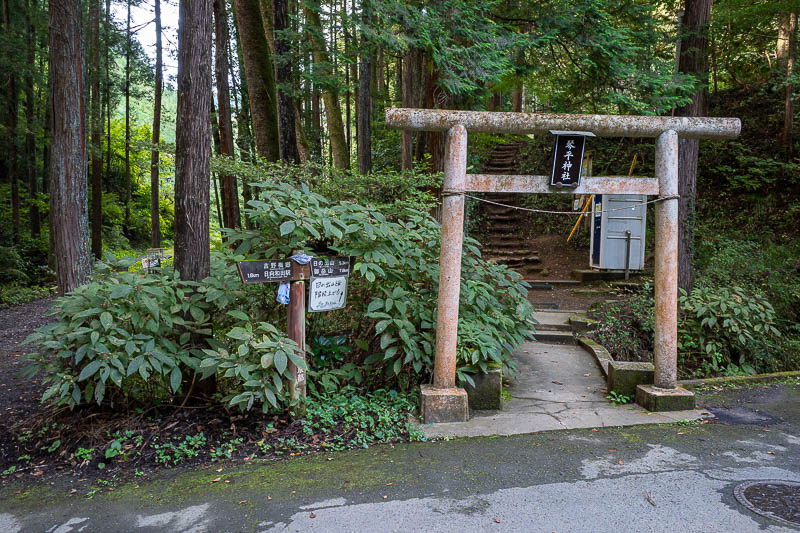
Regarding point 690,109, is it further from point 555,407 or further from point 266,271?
point 266,271

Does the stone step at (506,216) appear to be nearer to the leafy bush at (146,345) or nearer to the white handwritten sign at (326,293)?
the white handwritten sign at (326,293)

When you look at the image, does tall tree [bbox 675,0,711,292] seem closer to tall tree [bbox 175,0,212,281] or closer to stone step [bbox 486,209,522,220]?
stone step [bbox 486,209,522,220]

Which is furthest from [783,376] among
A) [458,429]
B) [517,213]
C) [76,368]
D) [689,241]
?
[517,213]

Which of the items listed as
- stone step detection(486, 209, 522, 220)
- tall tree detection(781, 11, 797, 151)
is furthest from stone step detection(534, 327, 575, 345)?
tall tree detection(781, 11, 797, 151)

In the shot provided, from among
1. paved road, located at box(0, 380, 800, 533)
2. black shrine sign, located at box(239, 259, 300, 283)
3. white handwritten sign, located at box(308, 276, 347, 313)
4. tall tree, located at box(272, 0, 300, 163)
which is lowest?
paved road, located at box(0, 380, 800, 533)

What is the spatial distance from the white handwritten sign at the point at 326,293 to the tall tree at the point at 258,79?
5259 millimetres

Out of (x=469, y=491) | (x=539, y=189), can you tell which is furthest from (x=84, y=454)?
(x=539, y=189)

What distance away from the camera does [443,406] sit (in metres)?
4.64

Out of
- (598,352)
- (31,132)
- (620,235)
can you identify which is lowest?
(598,352)

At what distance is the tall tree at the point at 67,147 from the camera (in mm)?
6055

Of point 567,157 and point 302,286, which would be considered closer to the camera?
point 302,286

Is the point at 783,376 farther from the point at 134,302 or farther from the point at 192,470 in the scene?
the point at 134,302

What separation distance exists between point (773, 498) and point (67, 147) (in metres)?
8.28

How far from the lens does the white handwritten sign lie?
4.32 metres
